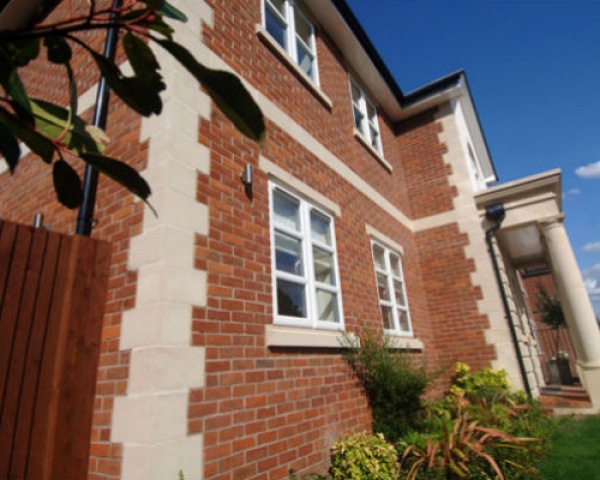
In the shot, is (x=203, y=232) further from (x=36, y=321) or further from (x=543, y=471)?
(x=543, y=471)

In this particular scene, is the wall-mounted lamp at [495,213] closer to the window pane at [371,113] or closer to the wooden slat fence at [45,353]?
the window pane at [371,113]

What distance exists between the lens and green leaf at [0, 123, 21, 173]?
26.2 inches

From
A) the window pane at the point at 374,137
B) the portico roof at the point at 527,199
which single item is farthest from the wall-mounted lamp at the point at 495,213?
the window pane at the point at 374,137

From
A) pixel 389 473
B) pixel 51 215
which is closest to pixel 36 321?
pixel 51 215

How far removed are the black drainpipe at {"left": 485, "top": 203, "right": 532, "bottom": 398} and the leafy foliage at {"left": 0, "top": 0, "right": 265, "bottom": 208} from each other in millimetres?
8099

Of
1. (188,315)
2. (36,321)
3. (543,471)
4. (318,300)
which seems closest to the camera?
(36,321)

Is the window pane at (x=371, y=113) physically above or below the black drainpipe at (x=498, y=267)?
above

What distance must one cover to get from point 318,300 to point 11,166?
414 cm

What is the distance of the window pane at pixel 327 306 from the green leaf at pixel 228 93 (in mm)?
4078

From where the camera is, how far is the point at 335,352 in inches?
176

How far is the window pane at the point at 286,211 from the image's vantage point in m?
4.39

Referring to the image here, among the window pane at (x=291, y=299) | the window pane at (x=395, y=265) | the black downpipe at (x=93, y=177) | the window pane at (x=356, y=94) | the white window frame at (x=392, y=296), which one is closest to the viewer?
the black downpipe at (x=93, y=177)

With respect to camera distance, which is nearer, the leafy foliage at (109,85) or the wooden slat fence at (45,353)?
the leafy foliage at (109,85)

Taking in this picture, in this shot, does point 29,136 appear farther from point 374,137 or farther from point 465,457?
point 374,137
